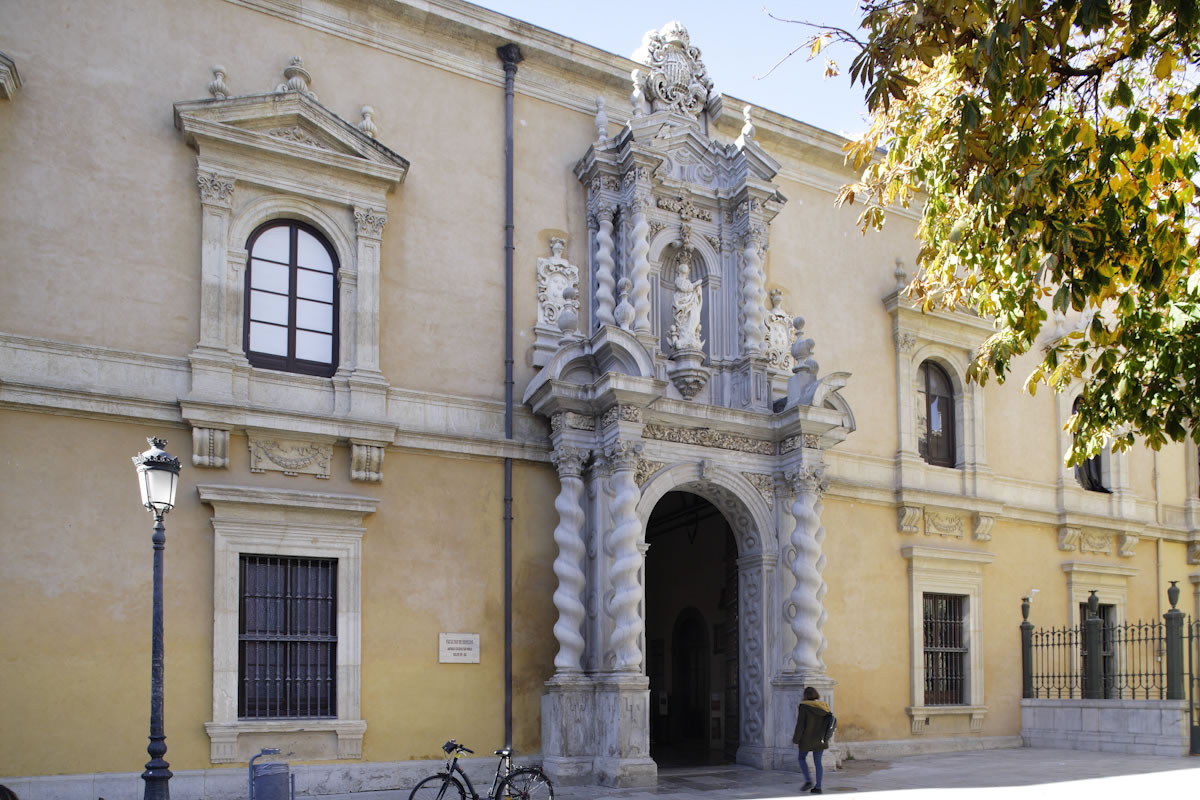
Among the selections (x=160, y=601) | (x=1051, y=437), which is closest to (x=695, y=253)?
(x=1051, y=437)

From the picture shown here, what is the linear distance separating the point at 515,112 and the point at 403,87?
63.6 inches

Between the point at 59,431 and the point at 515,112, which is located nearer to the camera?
the point at 59,431

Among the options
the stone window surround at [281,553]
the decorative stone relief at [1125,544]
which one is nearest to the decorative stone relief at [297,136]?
the stone window surround at [281,553]

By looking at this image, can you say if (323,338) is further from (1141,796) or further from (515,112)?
(1141,796)

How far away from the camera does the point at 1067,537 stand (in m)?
19.2

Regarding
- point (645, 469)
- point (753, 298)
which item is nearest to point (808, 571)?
point (645, 469)

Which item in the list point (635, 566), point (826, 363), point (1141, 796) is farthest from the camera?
point (826, 363)

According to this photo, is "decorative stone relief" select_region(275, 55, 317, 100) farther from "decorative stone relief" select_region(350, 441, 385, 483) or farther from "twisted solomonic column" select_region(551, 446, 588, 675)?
"twisted solomonic column" select_region(551, 446, 588, 675)

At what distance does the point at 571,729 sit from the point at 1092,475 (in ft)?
40.2

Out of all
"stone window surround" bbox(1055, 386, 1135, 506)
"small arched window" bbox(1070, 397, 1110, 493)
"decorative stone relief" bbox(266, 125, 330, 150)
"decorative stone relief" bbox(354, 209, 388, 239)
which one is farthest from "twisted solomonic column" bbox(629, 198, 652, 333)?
"small arched window" bbox(1070, 397, 1110, 493)

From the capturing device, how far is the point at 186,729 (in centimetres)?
1185

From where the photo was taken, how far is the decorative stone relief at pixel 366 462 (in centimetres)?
1320

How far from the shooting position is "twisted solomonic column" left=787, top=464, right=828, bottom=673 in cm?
1472

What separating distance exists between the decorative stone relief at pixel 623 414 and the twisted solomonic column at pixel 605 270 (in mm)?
1479
